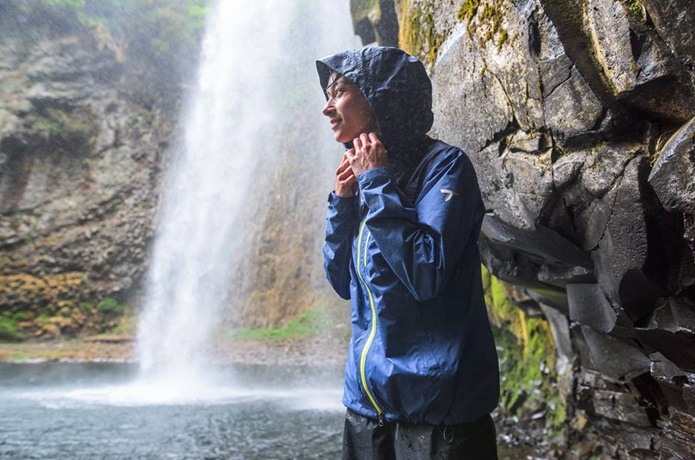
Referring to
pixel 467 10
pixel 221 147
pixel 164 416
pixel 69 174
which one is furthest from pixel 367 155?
pixel 69 174

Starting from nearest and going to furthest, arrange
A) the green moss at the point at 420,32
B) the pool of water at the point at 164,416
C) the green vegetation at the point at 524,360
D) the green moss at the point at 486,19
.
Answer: the green moss at the point at 486,19, the green moss at the point at 420,32, the pool of water at the point at 164,416, the green vegetation at the point at 524,360

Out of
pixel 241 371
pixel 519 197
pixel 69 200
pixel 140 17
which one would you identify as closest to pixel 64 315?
pixel 69 200

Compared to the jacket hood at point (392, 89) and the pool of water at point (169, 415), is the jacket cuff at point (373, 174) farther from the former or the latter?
the pool of water at point (169, 415)

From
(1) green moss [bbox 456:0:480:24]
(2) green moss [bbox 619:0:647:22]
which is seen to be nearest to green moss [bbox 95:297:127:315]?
(1) green moss [bbox 456:0:480:24]

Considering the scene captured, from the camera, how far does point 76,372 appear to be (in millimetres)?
8883

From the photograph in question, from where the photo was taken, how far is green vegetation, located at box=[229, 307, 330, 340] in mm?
12562

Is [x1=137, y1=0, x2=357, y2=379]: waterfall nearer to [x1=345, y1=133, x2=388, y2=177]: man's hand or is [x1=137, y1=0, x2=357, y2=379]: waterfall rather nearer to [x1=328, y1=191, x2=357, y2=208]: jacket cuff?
[x1=328, y1=191, x2=357, y2=208]: jacket cuff

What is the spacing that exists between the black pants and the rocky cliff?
1.07 metres

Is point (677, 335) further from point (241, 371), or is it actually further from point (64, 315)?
point (64, 315)

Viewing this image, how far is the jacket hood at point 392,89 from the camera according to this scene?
1883mm

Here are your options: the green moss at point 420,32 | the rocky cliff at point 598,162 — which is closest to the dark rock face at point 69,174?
the green moss at point 420,32

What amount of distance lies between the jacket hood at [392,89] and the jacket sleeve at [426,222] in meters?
0.28

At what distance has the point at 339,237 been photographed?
6.43 feet

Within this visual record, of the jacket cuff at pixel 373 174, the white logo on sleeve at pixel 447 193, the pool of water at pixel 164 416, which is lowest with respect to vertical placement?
the pool of water at pixel 164 416
